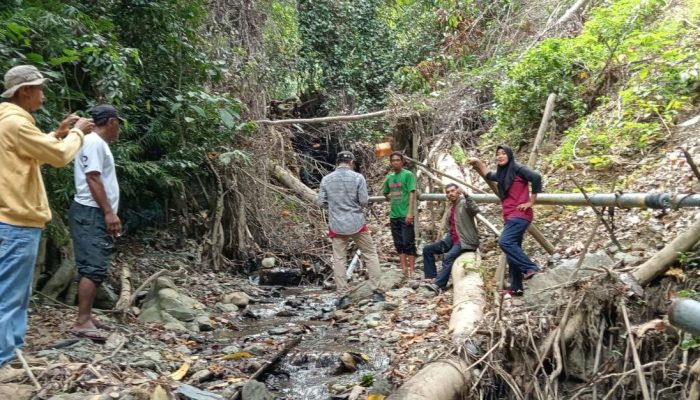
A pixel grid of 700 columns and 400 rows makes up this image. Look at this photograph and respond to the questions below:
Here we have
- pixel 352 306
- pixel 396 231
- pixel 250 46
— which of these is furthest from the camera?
pixel 250 46

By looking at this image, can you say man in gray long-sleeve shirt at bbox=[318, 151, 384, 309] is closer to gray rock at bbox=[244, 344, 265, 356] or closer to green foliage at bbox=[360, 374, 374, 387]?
gray rock at bbox=[244, 344, 265, 356]

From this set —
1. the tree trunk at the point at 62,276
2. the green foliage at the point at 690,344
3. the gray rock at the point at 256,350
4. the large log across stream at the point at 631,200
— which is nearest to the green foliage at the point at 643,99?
the large log across stream at the point at 631,200

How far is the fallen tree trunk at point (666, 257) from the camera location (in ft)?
13.8

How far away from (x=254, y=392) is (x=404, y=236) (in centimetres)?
427

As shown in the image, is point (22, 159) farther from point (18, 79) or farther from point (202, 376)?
point (202, 376)

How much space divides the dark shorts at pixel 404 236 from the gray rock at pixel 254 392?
13.7 ft

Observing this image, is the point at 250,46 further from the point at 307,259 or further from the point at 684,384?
the point at 684,384

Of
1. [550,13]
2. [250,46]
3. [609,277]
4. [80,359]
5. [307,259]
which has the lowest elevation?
[307,259]

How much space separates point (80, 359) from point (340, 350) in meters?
2.19

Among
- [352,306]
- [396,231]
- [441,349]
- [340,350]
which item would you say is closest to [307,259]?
[396,231]

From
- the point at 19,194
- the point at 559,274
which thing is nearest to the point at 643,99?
the point at 559,274

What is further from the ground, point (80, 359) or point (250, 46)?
point (250, 46)

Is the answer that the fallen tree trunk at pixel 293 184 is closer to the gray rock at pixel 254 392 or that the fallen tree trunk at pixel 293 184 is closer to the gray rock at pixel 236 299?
the gray rock at pixel 236 299

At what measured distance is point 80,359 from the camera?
4.13 metres
